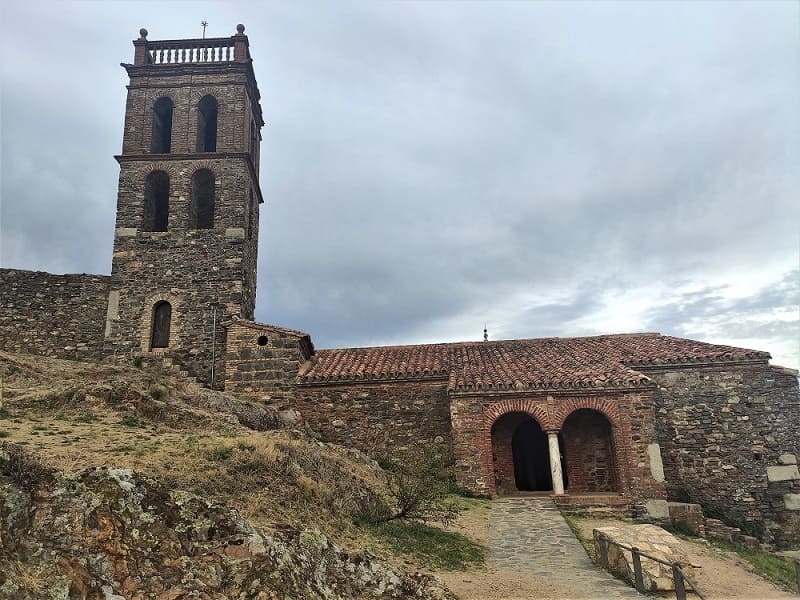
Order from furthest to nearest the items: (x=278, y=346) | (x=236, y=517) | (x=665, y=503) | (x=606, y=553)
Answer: (x=278, y=346)
(x=665, y=503)
(x=606, y=553)
(x=236, y=517)

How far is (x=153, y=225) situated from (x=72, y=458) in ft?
46.9

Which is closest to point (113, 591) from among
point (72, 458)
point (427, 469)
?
point (72, 458)

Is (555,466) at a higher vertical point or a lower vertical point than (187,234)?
lower

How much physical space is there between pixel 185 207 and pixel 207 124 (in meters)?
4.30

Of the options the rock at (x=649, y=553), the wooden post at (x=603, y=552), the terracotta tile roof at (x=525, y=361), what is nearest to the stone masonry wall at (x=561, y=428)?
the terracotta tile roof at (x=525, y=361)

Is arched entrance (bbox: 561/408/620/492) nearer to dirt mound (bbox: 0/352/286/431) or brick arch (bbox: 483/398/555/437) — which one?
brick arch (bbox: 483/398/555/437)

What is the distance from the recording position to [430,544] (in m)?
9.29

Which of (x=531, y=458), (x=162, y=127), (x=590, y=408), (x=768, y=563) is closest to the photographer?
(x=768, y=563)

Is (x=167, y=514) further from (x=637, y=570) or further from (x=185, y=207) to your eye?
(x=185, y=207)

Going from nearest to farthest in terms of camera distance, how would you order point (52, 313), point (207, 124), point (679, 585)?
point (679, 585)
point (52, 313)
point (207, 124)

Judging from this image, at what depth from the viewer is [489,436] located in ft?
51.7

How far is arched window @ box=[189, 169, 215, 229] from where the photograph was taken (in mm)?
19438

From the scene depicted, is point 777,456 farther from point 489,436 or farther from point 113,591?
point 113,591

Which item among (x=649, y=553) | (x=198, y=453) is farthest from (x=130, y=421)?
(x=649, y=553)
